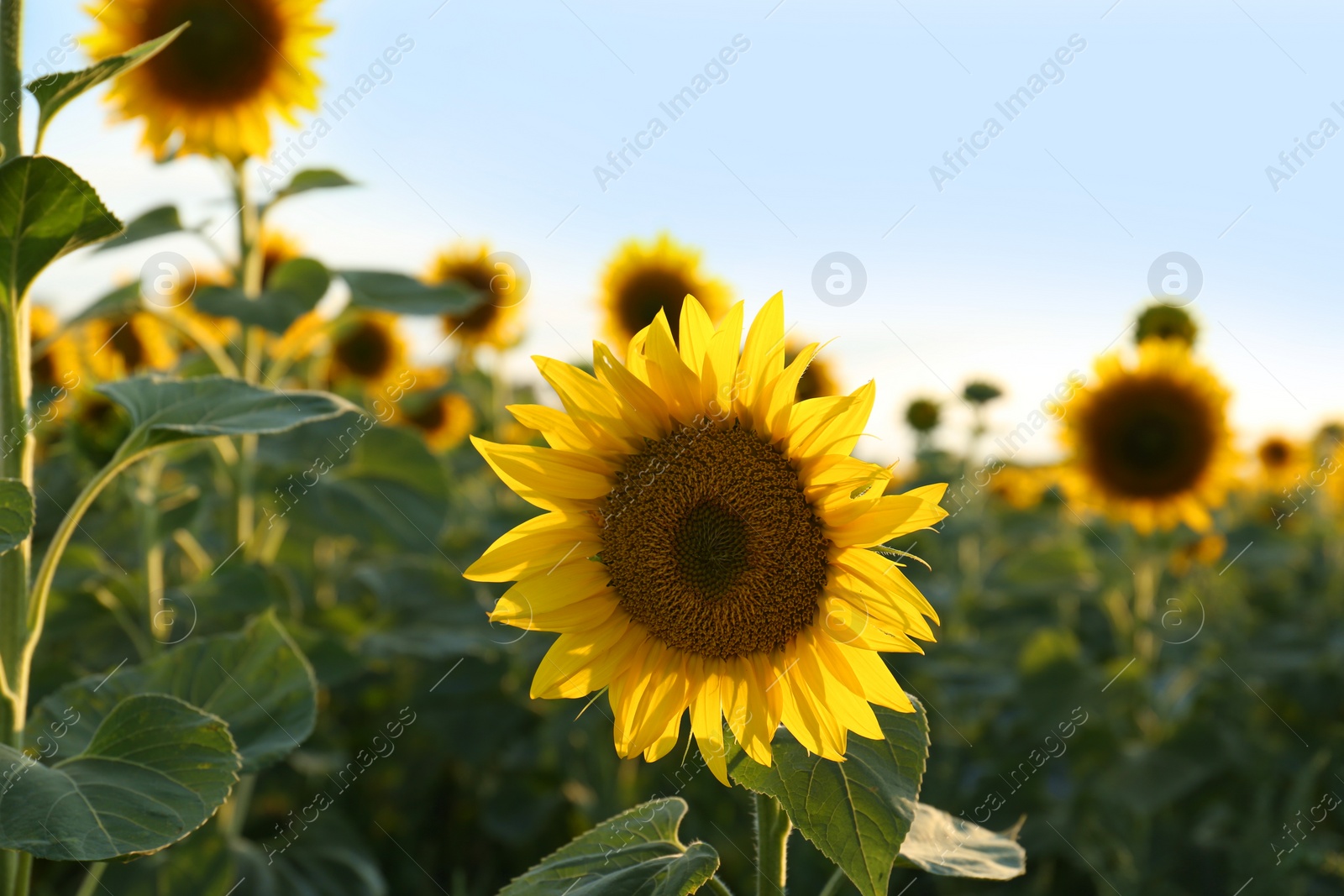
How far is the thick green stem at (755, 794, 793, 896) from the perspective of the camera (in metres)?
1.28

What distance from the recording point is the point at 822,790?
121cm

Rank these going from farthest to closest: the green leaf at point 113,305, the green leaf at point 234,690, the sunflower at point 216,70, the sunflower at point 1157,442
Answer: the sunflower at point 1157,442 → the sunflower at point 216,70 → the green leaf at point 113,305 → the green leaf at point 234,690

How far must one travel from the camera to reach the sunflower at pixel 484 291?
20.0 ft

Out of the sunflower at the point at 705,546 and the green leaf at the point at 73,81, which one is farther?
the sunflower at the point at 705,546

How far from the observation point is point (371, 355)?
5969 mm

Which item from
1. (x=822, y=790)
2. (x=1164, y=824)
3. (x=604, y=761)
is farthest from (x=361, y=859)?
(x=1164, y=824)

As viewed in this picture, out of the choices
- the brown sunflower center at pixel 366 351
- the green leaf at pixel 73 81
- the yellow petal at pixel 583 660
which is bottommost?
the brown sunflower center at pixel 366 351

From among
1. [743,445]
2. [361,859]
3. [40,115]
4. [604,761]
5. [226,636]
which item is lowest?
[361,859]

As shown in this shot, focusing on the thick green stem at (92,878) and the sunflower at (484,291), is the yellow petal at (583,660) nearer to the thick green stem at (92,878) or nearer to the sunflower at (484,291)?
the thick green stem at (92,878)

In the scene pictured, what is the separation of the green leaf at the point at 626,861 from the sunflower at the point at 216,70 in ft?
8.93

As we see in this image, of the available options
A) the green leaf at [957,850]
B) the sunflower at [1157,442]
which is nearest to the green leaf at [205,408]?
the green leaf at [957,850]

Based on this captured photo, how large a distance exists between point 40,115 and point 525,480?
0.82 m

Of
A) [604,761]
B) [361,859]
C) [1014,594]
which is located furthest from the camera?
[1014,594]

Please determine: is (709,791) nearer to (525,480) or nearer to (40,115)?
(525,480)
